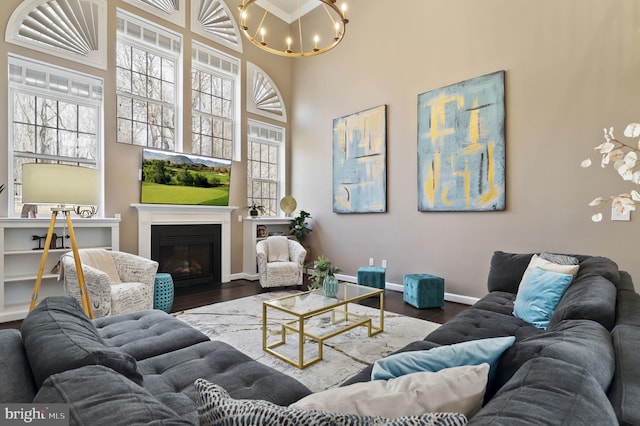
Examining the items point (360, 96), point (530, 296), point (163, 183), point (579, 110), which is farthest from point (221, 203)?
point (579, 110)

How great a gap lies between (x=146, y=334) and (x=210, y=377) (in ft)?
2.40

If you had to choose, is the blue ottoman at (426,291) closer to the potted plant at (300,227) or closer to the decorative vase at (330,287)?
the decorative vase at (330,287)

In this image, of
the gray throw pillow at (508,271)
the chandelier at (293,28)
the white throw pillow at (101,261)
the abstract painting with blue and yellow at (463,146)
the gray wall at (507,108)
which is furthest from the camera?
the chandelier at (293,28)

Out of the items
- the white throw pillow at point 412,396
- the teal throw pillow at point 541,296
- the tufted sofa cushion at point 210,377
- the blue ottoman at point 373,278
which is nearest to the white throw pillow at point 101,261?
the tufted sofa cushion at point 210,377

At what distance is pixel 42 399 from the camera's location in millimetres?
747

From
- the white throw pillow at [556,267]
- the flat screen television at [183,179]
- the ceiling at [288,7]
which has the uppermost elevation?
the ceiling at [288,7]

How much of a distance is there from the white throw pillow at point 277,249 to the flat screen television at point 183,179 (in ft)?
3.61

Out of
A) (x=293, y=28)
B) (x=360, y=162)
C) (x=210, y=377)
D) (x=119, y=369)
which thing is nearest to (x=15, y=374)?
(x=119, y=369)

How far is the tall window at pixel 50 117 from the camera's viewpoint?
379 centimetres

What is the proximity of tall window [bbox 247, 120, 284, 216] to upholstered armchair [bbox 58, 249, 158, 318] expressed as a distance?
9.12 feet

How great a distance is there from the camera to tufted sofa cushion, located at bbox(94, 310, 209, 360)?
178 centimetres

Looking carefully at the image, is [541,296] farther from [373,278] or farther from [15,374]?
[15,374]

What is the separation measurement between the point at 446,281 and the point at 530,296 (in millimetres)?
2234

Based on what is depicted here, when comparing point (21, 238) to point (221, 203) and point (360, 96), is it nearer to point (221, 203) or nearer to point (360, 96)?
point (221, 203)
